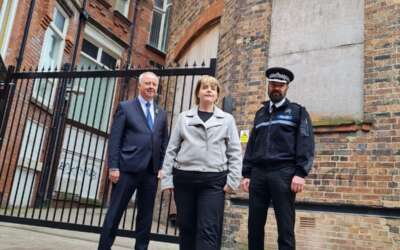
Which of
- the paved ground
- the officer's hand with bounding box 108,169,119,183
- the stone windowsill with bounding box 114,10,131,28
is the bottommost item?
the paved ground

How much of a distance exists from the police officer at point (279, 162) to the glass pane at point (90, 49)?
34.6 feet

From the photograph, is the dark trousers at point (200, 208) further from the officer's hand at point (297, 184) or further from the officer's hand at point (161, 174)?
the officer's hand at point (297, 184)

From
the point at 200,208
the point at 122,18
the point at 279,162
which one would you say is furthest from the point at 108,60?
the point at 200,208

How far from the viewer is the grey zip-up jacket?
10.4 feet

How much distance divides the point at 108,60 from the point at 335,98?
10073mm

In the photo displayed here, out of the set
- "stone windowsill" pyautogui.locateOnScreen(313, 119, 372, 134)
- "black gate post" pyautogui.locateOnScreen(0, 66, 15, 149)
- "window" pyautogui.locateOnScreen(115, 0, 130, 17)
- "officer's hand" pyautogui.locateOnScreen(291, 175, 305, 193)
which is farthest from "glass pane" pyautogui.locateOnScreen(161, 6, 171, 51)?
"officer's hand" pyautogui.locateOnScreen(291, 175, 305, 193)

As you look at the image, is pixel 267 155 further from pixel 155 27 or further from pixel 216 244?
pixel 155 27

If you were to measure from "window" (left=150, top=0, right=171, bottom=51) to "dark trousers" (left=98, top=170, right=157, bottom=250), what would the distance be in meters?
13.0

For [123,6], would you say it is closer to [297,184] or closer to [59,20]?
[59,20]

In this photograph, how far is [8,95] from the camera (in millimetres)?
6801

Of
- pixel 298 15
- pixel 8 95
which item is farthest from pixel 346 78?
pixel 8 95

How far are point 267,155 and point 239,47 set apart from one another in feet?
11.1

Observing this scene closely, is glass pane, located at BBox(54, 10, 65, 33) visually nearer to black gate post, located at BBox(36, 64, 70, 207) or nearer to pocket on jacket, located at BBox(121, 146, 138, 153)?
black gate post, located at BBox(36, 64, 70, 207)

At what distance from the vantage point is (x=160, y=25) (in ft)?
55.8
